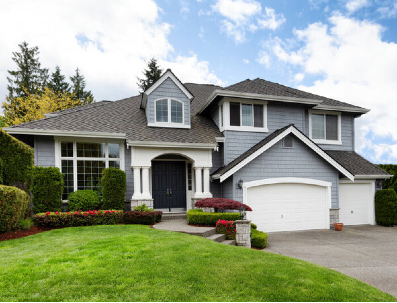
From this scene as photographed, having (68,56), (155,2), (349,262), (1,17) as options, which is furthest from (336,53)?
(68,56)

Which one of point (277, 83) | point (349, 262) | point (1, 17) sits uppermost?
point (1, 17)

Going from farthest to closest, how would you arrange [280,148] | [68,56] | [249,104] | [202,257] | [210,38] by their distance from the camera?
[68,56] < [210,38] < [249,104] < [280,148] < [202,257]

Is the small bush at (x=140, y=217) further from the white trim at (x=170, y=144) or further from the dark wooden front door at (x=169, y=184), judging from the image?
the white trim at (x=170, y=144)

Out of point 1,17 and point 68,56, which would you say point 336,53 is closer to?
point 1,17

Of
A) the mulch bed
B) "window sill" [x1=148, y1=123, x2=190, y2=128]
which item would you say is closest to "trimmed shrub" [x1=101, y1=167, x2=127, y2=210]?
the mulch bed

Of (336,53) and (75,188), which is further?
(336,53)

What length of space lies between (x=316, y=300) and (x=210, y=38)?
12906 mm

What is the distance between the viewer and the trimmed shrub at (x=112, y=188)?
10.1m

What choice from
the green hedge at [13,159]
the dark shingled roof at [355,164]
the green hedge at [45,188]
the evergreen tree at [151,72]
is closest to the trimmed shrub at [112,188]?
the green hedge at [45,188]

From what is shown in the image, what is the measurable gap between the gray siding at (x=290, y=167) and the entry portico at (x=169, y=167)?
1.61 metres

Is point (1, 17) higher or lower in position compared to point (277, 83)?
higher

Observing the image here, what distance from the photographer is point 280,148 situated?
37.7 ft

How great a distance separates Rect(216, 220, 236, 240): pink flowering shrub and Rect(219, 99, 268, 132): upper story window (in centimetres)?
503

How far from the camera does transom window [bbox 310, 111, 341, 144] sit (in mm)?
13766
